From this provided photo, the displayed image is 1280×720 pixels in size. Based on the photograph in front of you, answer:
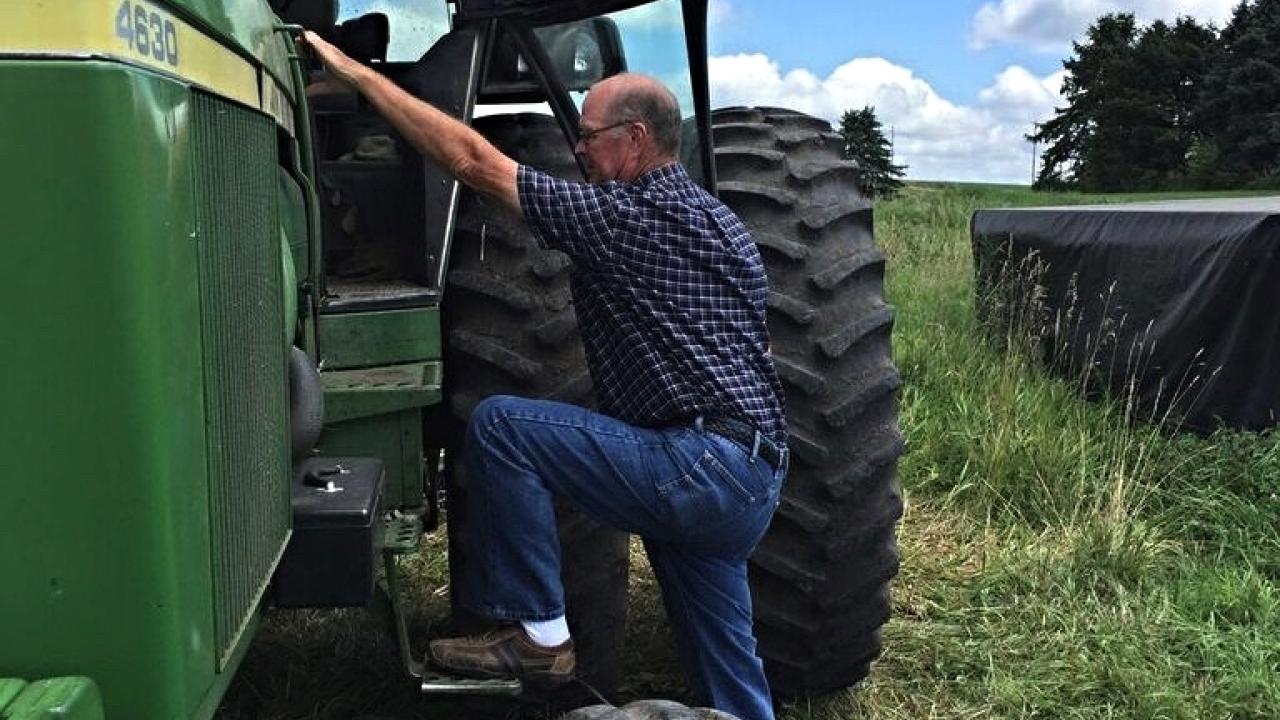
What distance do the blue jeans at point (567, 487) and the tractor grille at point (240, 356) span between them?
658mm

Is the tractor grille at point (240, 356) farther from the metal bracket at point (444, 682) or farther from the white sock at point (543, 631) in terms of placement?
the white sock at point (543, 631)

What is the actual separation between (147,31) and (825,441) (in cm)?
217

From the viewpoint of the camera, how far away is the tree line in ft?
146

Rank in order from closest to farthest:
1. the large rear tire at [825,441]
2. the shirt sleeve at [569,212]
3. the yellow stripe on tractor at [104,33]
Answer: the yellow stripe on tractor at [104,33]
the shirt sleeve at [569,212]
the large rear tire at [825,441]

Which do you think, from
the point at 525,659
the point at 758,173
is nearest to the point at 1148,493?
the point at 758,173

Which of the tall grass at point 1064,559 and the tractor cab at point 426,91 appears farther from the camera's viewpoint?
the tall grass at point 1064,559

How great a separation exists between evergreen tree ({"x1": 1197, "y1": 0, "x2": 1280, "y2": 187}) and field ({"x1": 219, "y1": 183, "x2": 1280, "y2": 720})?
37764 mm

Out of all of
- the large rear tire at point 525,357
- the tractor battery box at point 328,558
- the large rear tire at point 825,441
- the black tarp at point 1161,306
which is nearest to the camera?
the tractor battery box at point 328,558

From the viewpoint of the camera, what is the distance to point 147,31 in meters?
1.48

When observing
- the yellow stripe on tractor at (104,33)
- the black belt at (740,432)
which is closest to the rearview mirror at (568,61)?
the black belt at (740,432)

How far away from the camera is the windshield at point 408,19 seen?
13.6ft

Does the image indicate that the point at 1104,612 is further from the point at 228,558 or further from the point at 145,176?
the point at 145,176

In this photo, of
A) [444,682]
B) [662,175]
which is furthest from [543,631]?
[662,175]

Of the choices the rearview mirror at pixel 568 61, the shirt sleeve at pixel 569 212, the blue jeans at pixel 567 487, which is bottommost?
the blue jeans at pixel 567 487
